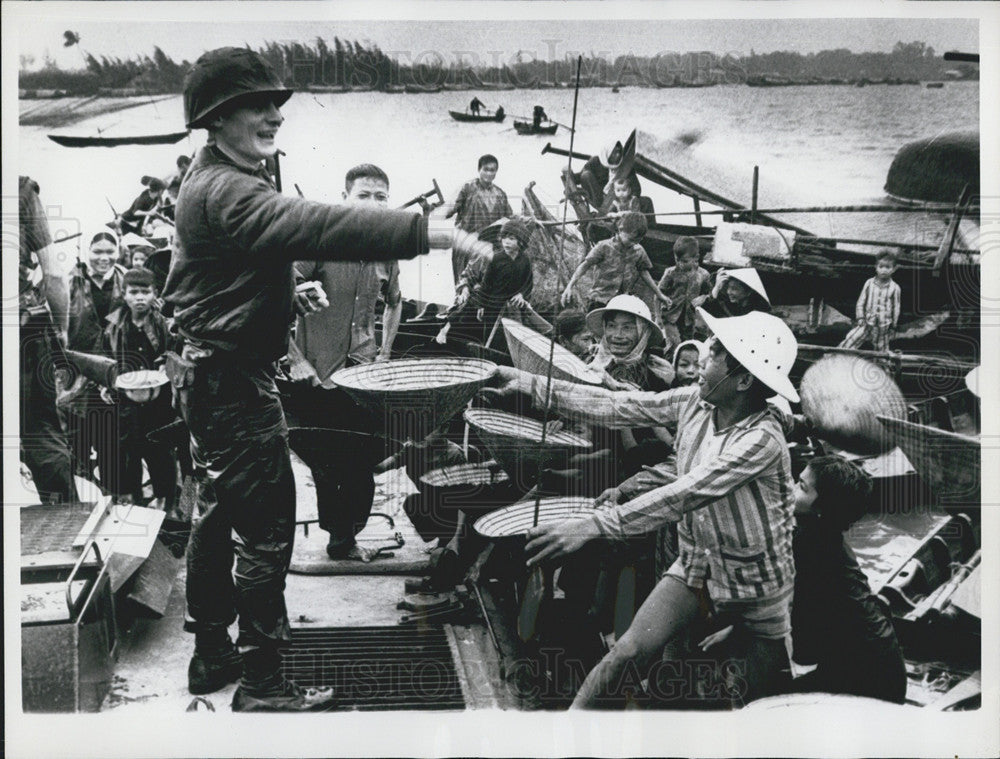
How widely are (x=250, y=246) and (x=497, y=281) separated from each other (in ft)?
4.17

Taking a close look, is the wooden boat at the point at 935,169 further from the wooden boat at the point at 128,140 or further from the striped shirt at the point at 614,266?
the wooden boat at the point at 128,140

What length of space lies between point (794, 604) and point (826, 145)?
7.26 ft

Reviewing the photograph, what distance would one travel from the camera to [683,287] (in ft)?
15.9

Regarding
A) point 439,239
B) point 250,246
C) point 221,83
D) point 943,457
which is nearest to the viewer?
point 250,246

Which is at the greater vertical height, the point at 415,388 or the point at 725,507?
the point at 415,388

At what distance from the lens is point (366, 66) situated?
15.8 ft

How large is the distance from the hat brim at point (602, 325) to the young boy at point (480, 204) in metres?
0.63

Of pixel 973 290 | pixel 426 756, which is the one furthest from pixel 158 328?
pixel 973 290

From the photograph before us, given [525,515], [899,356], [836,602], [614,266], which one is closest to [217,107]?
[614,266]

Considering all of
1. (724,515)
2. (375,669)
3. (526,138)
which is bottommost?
(375,669)

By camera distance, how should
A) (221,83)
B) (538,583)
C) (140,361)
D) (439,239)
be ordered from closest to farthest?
1. (221,83)
2. (439,239)
3. (538,583)
4. (140,361)

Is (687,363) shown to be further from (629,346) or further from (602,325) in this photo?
(602,325)

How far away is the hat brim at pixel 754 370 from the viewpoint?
4332 millimetres

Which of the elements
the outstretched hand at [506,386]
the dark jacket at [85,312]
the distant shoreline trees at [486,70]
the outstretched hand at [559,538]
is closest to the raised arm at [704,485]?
the outstretched hand at [559,538]
